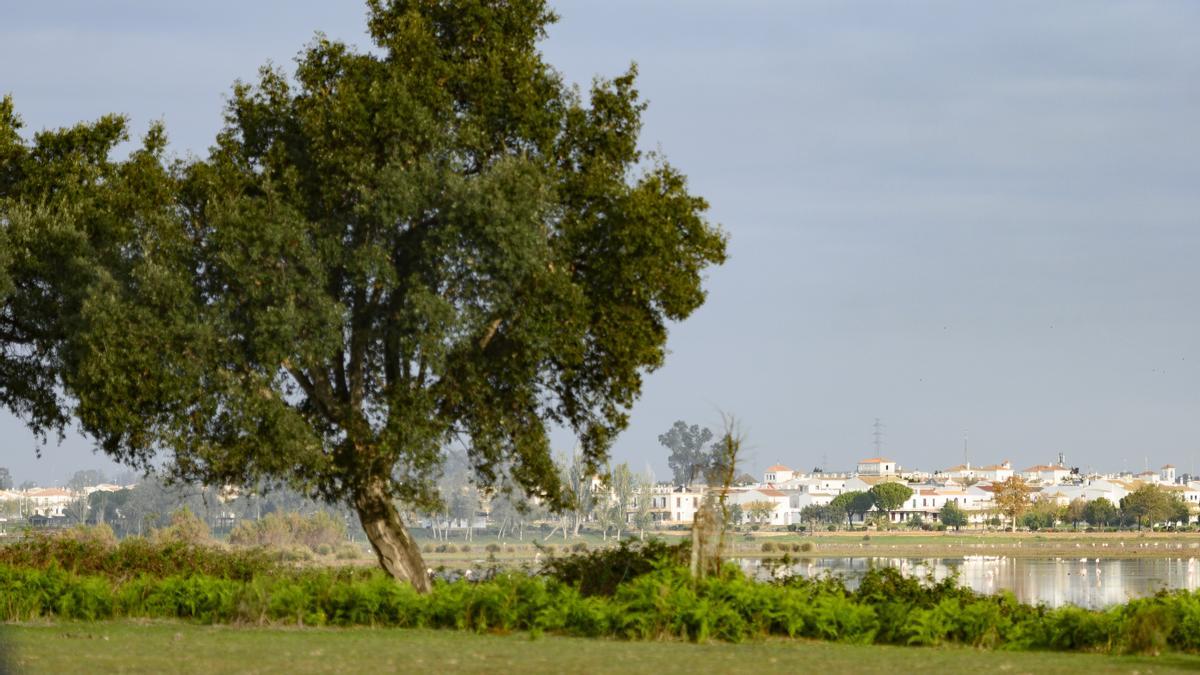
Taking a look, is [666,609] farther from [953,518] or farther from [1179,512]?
[1179,512]

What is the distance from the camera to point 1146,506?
174 meters

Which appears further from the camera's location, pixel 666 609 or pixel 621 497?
pixel 621 497

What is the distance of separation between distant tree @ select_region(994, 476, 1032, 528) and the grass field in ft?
545

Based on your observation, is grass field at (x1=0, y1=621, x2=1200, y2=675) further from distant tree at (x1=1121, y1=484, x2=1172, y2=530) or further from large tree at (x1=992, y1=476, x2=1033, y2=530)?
distant tree at (x1=1121, y1=484, x2=1172, y2=530)

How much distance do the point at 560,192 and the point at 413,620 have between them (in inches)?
326

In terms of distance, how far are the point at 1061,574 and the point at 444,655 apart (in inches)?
2852

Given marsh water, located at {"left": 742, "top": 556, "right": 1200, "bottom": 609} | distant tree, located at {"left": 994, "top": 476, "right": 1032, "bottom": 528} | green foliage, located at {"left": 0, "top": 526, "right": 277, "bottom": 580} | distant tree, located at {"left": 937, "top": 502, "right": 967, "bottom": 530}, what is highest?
distant tree, located at {"left": 994, "top": 476, "right": 1032, "bottom": 528}

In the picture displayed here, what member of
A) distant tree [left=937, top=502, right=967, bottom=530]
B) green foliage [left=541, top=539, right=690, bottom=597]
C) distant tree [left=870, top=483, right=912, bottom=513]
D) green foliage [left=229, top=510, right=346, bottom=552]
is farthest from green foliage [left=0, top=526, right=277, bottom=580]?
distant tree [left=870, top=483, right=912, bottom=513]

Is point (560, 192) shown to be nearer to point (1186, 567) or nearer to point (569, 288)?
point (569, 288)

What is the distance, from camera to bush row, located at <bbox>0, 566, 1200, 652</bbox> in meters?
19.6

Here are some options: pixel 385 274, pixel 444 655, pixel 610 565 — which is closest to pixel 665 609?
pixel 444 655

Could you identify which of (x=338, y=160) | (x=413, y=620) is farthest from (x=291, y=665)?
(x=338, y=160)

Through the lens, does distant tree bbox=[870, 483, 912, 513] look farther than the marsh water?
Yes

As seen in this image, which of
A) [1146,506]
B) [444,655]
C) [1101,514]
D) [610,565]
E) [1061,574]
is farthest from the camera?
[1101,514]
